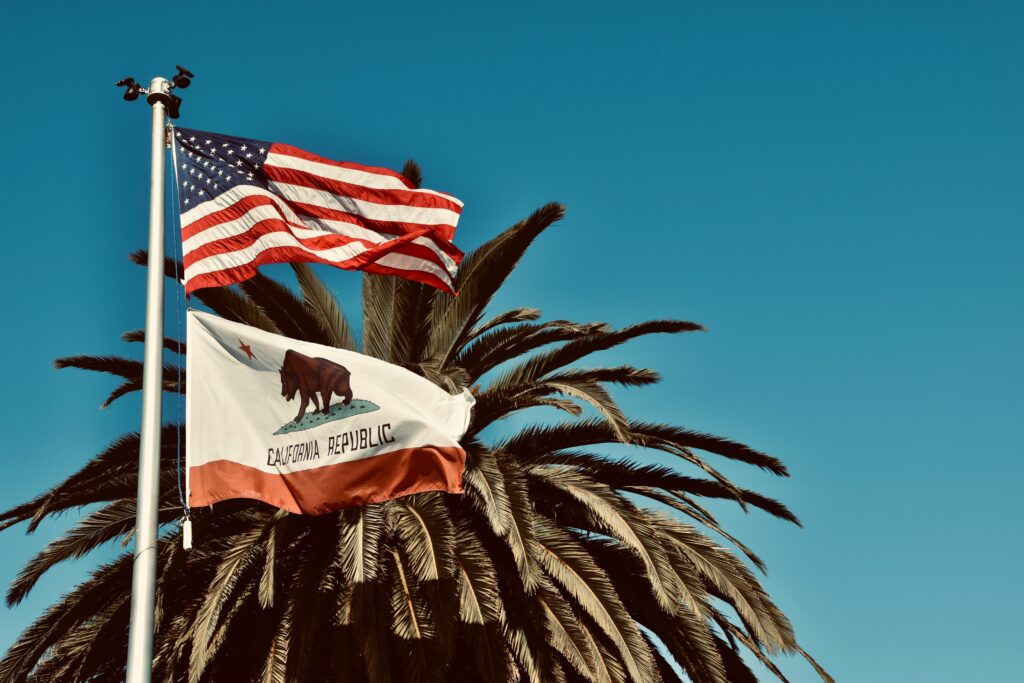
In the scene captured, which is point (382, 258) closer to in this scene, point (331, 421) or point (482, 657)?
point (331, 421)

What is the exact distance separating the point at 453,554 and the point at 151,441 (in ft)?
15.5

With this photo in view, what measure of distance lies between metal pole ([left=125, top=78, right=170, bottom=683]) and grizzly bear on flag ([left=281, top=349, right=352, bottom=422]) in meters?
1.31

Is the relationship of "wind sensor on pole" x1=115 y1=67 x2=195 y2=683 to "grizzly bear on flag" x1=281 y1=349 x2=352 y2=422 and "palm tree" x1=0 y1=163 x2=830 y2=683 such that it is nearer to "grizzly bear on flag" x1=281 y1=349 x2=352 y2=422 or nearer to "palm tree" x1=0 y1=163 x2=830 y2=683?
"grizzly bear on flag" x1=281 y1=349 x2=352 y2=422

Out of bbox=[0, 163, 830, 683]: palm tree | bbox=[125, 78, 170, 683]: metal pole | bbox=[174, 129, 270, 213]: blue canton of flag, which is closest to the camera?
bbox=[125, 78, 170, 683]: metal pole

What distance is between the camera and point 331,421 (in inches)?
409

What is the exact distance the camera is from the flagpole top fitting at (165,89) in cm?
1052

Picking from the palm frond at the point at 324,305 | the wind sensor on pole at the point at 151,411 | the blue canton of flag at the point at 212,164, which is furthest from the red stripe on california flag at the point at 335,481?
the palm frond at the point at 324,305

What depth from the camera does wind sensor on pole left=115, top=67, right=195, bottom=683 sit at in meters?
8.43

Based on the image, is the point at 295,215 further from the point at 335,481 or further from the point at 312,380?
the point at 335,481

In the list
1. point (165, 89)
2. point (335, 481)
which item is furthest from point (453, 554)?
point (165, 89)

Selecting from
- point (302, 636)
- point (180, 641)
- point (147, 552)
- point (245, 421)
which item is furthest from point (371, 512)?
point (147, 552)

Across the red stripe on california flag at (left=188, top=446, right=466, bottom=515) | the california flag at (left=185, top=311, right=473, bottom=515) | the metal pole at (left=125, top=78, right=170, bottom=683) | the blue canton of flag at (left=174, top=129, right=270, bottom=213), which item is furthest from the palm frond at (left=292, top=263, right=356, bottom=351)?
the metal pole at (left=125, top=78, right=170, bottom=683)

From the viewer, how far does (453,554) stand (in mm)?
12977

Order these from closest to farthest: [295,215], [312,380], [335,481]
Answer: [335,481] < [312,380] < [295,215]
